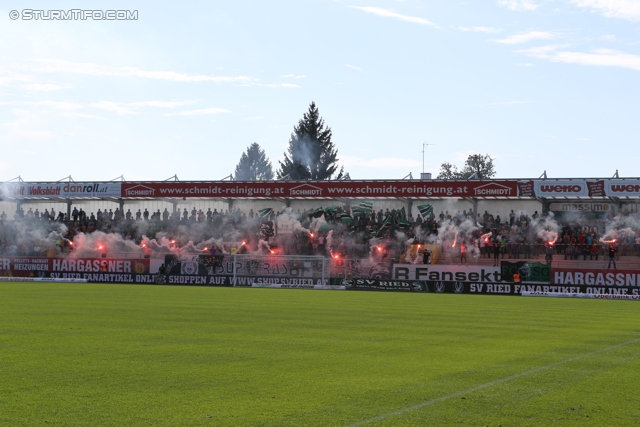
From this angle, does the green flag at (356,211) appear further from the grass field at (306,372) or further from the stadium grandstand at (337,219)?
the grass field at (306,372)

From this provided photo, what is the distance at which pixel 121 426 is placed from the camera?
250 inches

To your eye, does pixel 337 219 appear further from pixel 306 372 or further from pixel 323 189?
pixel 306 372

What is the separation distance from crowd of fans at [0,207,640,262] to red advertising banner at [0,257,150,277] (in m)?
1.89

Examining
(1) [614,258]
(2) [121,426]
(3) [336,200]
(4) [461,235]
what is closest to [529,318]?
(2) [121,426]

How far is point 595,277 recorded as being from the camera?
1658 inches

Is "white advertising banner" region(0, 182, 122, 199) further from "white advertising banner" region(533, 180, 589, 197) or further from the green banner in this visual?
"white advertising banner" region(533, 180, 589, 197)

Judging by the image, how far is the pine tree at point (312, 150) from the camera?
10475cm

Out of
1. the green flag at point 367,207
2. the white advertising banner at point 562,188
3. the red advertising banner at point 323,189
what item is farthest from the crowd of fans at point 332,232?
the white advertising banner at point 562,188

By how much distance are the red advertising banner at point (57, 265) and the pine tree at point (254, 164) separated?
8892cm

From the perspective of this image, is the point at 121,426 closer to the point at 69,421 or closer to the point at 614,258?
the point at 69,421

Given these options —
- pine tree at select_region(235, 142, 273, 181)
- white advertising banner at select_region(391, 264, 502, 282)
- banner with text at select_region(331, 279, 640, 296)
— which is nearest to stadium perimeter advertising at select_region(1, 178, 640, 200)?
white advertising banner at select_region(391, 264, 502, 282)

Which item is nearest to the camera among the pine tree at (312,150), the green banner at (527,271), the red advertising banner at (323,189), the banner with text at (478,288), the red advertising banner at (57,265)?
the banner with text at (478,288)

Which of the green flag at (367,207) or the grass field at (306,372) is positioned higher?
the green flag at (367,207)

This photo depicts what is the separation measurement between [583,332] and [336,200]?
39.7 metres
